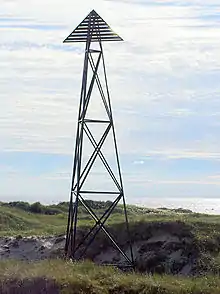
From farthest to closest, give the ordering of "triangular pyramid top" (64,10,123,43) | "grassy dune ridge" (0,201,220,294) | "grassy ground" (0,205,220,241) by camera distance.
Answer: "grassy ground" (0,205,220,241) < "triangular pyramid top" (64,10,123,43) < "grassy dune ridge" (0,201,220,294)

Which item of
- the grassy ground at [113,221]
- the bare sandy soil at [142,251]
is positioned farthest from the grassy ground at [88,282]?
the grassy ground at [113,221]

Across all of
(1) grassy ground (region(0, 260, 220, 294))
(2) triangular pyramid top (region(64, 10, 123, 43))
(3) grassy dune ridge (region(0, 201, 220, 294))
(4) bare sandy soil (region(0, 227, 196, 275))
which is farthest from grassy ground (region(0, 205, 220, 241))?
(2) triangular pyramid top (region(64, 10, 123, 43))

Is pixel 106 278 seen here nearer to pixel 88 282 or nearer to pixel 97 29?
pixel 88 282

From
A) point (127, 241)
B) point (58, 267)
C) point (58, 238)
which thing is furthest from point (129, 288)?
point (58, 238)

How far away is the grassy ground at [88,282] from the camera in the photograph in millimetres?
16625

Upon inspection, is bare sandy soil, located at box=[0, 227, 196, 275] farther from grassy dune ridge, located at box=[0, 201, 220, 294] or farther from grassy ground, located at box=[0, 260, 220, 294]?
grassy ground, located at box=[0, 260, 220, 294]

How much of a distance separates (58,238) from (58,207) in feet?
70.6

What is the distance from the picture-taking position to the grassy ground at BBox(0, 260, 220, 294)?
16.6 meters

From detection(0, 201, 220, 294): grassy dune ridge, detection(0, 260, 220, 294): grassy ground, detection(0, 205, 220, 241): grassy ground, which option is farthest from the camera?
detection(0, 205, 220, 241): grassy ground

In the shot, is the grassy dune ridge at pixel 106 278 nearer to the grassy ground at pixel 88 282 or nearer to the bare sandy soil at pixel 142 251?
the grassy ground at pixel 88 282

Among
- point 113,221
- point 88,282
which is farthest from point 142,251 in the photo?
point 88,282

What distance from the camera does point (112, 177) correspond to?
22.1 meters

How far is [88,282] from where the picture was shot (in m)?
17.0

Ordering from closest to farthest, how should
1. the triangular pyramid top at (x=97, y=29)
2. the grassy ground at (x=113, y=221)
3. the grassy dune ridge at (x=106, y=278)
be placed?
the grassy dune ridge at (x=106, y=278)
the triangular pyramid top at (x=97, y=29)
the grassy ground at (x=113, y=221)
